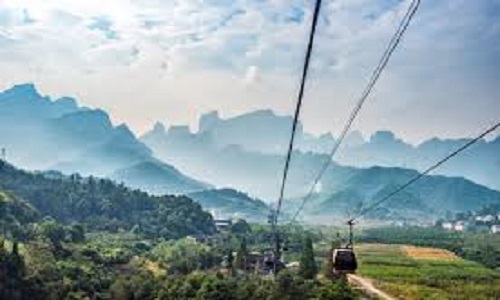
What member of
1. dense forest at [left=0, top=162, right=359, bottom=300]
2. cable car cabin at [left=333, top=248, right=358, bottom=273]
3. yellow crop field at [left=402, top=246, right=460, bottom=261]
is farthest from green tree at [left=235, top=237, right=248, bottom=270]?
cable car cabin at [left=333, top=248, right=358, bottom=273]

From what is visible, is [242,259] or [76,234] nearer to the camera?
[242,259]

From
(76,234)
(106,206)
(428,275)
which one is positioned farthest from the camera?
(106,206)

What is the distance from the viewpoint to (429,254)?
134 metres

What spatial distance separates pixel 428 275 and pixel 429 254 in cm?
3844

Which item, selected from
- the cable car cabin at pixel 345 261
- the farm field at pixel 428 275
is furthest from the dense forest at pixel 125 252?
the cable car cabin at pixel 345 261

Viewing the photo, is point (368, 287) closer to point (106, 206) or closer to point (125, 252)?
point (125, 252)

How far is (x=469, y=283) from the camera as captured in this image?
89312mm

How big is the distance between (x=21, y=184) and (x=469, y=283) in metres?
102

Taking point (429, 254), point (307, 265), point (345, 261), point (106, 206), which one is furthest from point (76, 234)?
point (345, 261)

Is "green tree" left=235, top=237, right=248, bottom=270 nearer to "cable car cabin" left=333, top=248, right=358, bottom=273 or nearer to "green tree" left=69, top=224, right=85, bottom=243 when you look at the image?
"green tree" left=69, top=224, right=85, bottom=243

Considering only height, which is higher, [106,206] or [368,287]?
[106,206]

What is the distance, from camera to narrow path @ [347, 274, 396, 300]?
74.5m

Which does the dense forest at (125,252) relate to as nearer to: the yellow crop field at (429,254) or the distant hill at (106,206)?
the distant hill at (106,206)

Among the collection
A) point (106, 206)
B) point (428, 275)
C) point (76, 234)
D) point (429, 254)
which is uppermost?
point (106, 206)
